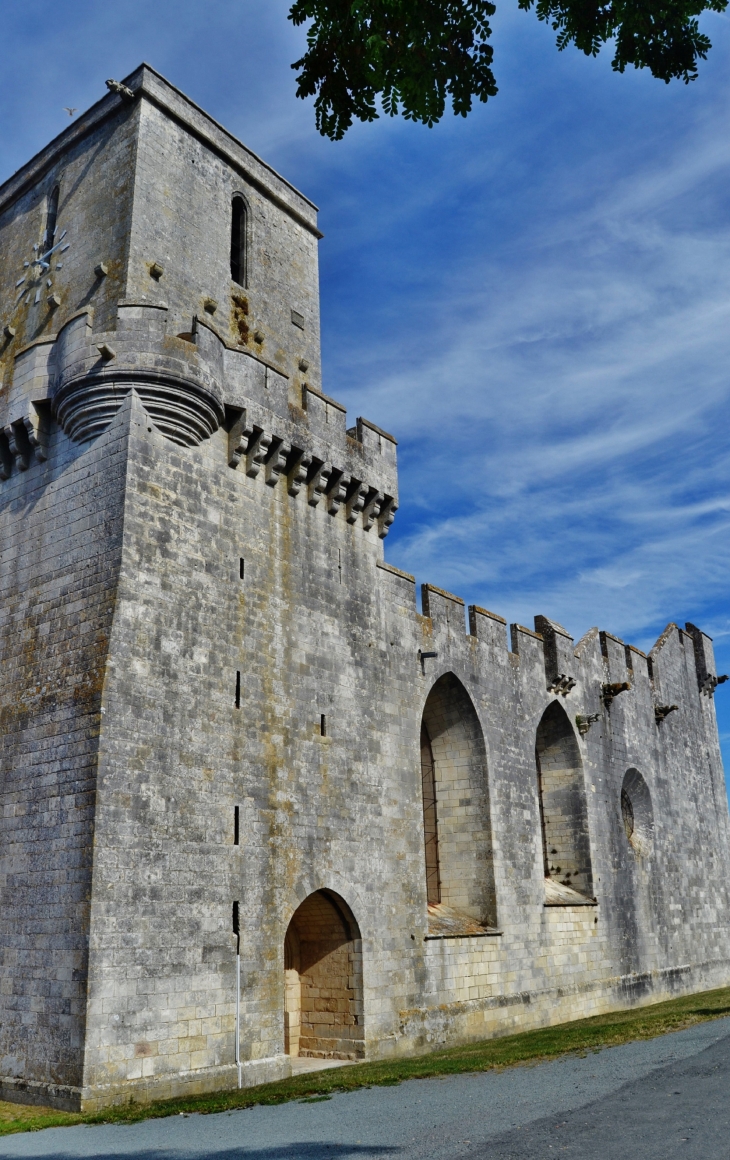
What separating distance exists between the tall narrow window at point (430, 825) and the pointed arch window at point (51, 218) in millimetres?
11163

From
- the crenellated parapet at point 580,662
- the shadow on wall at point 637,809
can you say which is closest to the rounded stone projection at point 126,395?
the crenellated parapet at point 580,662

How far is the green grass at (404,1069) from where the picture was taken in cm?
996

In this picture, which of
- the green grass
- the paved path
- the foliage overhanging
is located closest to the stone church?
the green grass

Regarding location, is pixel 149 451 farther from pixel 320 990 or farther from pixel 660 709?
pixel 660 709

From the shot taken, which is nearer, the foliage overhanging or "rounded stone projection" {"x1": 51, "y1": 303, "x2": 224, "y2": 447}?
the foliage overhanging

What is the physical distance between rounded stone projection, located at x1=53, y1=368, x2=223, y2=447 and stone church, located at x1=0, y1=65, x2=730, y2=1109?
0.14 ft

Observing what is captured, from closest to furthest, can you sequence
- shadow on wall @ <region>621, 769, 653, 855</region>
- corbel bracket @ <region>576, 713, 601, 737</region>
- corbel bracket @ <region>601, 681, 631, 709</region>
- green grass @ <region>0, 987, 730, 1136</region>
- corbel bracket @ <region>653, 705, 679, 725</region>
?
green grass @ <region>0, 987, 730, 1136</region>
corbel bracket @ <region>576, 713, 601, 737</region>
corbel bracket @ <region>601, 681, 631, 709</region>
shadow on wall @ <region>621, 769, 653, 855</region>
corbel bracket @ <region>653, 705, 679, 725</region>

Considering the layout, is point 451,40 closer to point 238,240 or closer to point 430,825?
point 238,240

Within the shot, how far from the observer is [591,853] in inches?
809

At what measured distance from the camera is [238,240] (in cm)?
1714

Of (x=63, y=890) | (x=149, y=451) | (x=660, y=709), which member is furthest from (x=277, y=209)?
(x=660, y=709)

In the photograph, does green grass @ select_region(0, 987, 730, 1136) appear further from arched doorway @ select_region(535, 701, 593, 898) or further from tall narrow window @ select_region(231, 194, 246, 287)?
tall narrow window @ select_region(231, 194, 246, 287)

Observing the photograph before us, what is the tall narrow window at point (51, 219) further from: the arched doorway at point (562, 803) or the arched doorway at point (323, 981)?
the arched doorway at point (562, 803)

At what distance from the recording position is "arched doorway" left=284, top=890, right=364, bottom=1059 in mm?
13953
